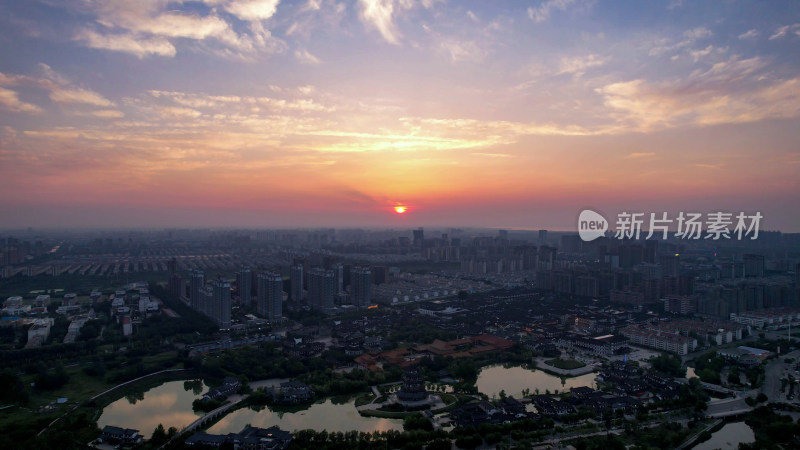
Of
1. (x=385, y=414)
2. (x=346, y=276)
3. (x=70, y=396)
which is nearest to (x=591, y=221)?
(x=346, y=276)

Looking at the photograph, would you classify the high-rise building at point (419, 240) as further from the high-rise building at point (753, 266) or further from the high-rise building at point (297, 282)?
the high-rise building at point (753, 266)

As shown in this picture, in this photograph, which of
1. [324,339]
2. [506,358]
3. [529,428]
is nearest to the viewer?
[529,428]

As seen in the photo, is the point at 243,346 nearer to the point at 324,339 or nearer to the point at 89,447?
the point at 324,339

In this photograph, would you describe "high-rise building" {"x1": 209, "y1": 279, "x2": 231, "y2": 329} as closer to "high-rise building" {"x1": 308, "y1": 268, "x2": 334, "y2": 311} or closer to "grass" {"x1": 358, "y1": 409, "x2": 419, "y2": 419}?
"high-rise building" {"x1": 308, "y1": 268, "x2": 334, "y2": 311}

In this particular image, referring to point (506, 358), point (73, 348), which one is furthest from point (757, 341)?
point (73, 348)

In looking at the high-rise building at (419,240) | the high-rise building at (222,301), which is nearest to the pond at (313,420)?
the high-rise building at (222,301)
